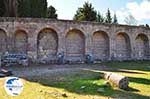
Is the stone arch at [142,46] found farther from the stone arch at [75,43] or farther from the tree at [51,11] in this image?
the tree at [51,11]

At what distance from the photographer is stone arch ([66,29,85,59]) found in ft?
85.7

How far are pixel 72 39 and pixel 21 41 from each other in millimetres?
4137

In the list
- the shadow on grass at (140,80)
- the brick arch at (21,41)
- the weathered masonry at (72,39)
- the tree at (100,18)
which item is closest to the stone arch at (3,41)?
the weathered masonry at (72,39)

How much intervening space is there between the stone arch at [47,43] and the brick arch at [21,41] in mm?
991

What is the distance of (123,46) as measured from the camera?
93.5ft

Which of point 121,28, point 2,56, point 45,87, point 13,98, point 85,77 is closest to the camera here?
point 13,98

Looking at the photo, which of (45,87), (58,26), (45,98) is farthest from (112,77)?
(58,26)

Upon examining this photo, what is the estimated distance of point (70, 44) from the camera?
26.2m

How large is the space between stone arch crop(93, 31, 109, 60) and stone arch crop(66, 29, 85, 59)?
44.8 inches

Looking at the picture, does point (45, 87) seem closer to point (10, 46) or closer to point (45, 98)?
point (45, 98)

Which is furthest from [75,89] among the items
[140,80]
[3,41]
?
[3,41]

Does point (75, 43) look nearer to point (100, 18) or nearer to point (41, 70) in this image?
point (41, 70)

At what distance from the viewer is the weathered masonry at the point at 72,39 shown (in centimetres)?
2453

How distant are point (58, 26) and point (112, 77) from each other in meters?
11.9
